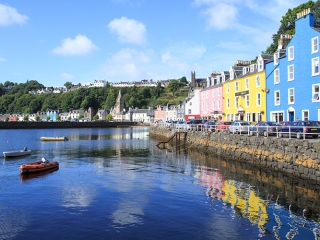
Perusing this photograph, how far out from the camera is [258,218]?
14.2 metres

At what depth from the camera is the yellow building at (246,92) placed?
44450mm

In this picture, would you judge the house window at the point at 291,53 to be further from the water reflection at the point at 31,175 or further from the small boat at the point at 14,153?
the small boat at the point at 14,153

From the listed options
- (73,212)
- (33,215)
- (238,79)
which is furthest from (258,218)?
(238,79)

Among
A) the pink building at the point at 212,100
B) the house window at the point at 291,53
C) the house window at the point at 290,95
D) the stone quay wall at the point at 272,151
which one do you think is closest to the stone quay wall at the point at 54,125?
the pink building at the point at 212,100

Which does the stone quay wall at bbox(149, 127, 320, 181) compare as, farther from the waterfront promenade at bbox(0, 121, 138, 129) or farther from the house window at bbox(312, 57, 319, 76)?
the waterfront promenade at bbox(0, 121, 138, 129)

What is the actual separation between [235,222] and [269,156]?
12709mm

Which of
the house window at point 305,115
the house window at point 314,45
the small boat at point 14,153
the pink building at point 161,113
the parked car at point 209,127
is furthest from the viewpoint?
the pink building at point 161,113

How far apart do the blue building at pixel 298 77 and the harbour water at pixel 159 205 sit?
44.7ft

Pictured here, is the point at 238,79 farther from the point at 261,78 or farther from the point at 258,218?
the point at 258,218

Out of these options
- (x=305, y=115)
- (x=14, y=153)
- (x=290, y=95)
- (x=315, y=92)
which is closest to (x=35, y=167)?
(x=14, y=153)

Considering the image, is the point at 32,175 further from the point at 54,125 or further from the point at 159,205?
the point at 54,125

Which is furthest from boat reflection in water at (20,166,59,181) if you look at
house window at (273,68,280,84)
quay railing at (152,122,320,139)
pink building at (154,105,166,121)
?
pink building at (154,105,166,121)

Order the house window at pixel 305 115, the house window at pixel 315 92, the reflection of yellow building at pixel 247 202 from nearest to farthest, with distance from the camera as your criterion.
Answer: the reflection of yellow building at pixel 247 202 < the house window at pixel 315 92 < the house window at pixel 305 115

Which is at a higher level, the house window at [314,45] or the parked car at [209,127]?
the house window at [314,45]
